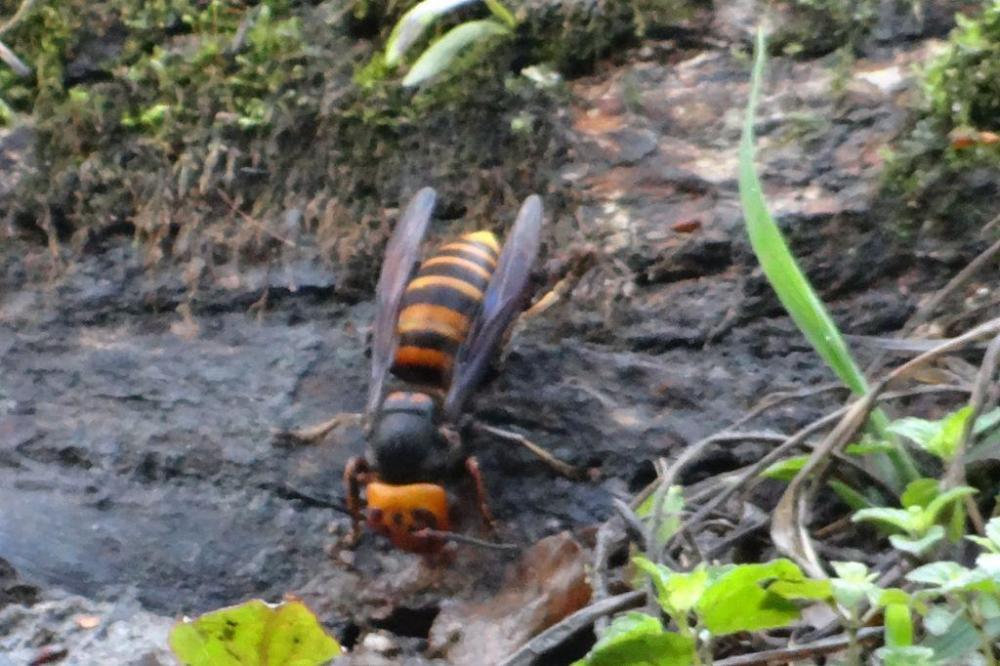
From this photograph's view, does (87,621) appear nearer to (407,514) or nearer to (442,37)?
(407,514)

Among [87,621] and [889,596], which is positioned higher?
[889,596]

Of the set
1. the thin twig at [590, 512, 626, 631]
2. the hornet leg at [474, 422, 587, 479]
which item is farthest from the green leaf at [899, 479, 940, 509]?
the hornet leg at [474, 422, 587, 479]

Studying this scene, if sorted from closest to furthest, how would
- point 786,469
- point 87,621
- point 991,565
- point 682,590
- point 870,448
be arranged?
point 991,565 → point 682,590 → point 870,448 → point 786,469 → point 87,621

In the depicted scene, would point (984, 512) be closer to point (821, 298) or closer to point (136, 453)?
point (821, 298)

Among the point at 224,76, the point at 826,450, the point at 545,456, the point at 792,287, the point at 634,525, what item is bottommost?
the point at 545,456

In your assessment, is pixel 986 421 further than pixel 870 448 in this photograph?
No

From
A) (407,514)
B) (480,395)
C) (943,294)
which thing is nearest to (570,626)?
(407,514)
